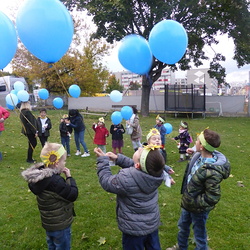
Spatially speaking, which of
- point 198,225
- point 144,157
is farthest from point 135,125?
point 144,157

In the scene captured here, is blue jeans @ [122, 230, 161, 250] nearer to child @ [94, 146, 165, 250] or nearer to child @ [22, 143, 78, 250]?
child @ [94, 146, 165, 250]

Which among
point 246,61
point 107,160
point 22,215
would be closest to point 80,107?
point 246,61

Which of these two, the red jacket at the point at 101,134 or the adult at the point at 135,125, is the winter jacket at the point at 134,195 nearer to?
the red jacket at the point at 101,134

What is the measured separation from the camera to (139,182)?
6.79 ft

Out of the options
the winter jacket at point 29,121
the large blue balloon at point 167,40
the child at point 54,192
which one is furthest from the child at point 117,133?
A: the child at point 54,192

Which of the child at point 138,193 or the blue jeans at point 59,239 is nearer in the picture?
the child at point 138,193

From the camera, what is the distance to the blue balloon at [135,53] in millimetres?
4168

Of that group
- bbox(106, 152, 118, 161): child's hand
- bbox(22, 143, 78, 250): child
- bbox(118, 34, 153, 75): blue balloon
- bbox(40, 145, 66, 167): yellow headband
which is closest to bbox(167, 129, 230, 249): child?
bbox(106, 152, 118, 161): child's hand

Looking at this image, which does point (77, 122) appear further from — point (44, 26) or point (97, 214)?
point (44, 26)

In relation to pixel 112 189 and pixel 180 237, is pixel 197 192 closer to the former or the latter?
pixel 180 237

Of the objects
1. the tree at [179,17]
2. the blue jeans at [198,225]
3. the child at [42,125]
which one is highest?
the tree at [179,17]

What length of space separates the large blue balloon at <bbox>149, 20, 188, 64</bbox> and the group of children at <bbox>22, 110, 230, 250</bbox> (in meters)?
2.12

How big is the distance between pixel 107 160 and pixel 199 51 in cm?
1830

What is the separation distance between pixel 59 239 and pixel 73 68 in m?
22.2
